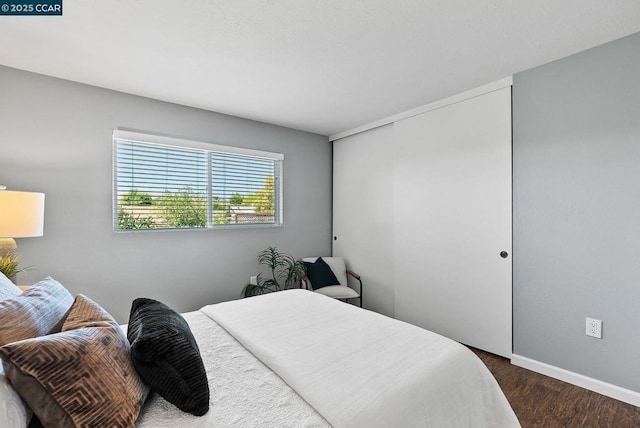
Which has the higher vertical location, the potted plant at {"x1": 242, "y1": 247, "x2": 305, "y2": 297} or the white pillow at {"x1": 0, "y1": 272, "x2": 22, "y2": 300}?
the white pillow at {"x1": 0, "y1": 272, "x2": 22, "y2": 300}

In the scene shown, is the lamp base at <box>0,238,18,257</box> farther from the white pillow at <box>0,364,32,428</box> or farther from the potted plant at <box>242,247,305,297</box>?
the potted plant at <box>242,247,305,297</box>

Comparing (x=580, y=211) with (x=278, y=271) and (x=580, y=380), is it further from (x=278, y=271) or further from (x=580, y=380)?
(x=278, y=271)

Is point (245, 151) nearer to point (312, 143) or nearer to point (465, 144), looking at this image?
point (312, 143)

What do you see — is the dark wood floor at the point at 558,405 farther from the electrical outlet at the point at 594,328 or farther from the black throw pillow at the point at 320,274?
the black throw pillow at the point at 320,274

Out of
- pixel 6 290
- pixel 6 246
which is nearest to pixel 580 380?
pixel 6 290

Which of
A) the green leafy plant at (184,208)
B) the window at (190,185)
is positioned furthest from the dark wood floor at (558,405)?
the green leafy plant at (184,208)

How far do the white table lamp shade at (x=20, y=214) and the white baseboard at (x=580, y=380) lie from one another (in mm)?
3835

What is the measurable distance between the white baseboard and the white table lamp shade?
383cm

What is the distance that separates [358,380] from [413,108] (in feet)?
9.70

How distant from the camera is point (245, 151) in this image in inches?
144

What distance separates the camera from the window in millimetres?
2953

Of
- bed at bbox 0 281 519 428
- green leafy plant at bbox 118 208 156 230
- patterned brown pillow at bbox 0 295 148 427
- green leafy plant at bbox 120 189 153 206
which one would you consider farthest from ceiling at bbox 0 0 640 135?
patterned brown pillow at bbox 0 295 148 427

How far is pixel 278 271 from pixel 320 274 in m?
0.56

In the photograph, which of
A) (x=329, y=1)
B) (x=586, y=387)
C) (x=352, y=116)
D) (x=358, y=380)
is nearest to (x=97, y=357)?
(x=358, y=380)
